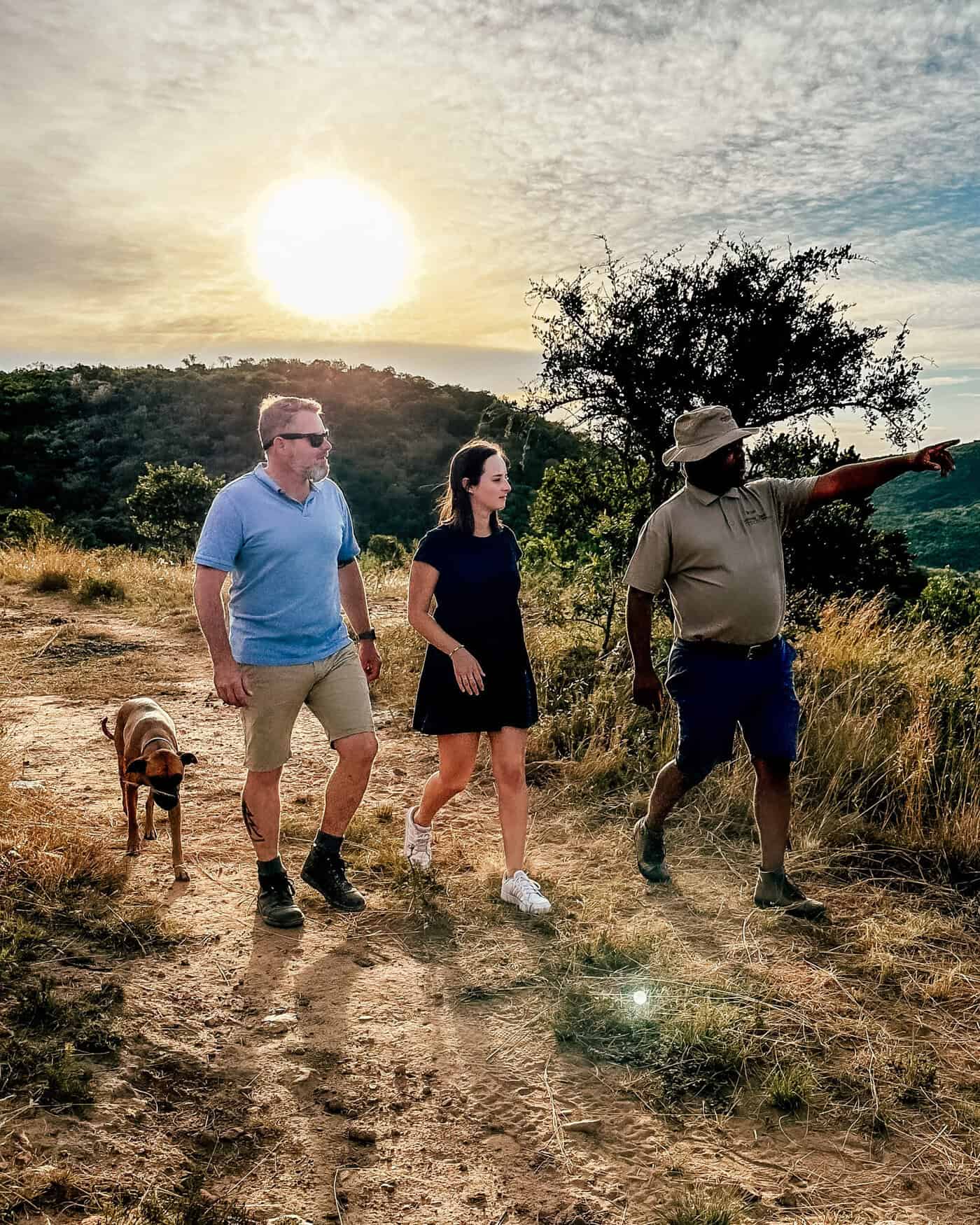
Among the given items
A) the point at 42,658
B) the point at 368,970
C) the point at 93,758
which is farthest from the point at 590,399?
the point at 42,658

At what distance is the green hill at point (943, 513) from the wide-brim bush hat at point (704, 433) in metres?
20.6

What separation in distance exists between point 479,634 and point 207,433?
42174 mm

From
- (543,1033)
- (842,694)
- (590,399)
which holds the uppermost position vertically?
(590,399)

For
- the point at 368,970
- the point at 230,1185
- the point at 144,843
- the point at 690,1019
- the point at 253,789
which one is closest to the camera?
the point at 230,1185

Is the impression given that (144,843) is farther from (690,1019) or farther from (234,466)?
(234,466)

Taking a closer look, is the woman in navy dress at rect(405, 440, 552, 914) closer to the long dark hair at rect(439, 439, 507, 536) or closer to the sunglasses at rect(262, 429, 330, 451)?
the long dark hair at rect(439, 439, 507, 536)

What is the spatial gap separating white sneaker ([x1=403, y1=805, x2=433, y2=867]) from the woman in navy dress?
0.48 metres

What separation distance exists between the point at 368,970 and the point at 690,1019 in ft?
4.00

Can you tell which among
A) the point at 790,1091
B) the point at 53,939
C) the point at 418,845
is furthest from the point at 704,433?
the point at 53,939

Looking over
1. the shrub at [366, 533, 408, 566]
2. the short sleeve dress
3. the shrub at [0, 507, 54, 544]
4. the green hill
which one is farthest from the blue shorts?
the green hill

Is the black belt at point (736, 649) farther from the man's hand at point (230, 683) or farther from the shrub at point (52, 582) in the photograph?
the shrub at point (52, 582)

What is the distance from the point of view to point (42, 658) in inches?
337

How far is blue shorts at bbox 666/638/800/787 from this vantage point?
12.4 feet

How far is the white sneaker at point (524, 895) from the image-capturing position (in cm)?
390
